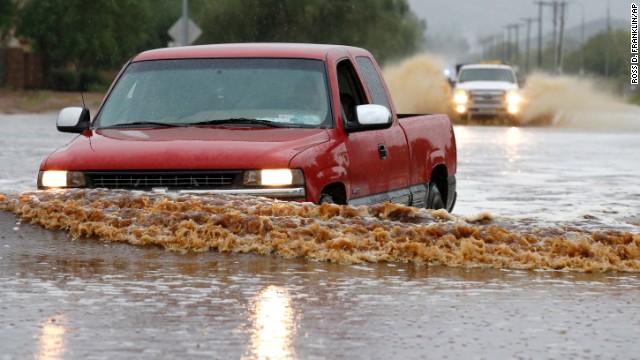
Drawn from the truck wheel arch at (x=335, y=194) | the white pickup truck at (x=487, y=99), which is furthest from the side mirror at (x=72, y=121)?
the white pickup truck at (x=487, y=99)

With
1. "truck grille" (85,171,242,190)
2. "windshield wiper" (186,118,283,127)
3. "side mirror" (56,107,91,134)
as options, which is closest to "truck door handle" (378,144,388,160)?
"windshield wiper" (186,118,283,127)

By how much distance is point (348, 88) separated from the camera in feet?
41.3

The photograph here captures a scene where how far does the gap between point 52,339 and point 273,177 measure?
347 cm

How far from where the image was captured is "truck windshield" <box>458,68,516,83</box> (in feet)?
155

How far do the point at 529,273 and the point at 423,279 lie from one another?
0.77m

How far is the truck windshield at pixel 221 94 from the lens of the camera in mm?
11688

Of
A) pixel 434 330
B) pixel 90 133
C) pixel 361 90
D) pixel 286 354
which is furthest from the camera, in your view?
pixel 361 90

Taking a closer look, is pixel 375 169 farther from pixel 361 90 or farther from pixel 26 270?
pixel 26 270

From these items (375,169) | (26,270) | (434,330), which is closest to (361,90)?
(375,169)

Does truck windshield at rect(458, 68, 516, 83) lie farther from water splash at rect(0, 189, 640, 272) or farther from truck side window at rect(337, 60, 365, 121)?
water splash at rect(0, 189, 640, 272)

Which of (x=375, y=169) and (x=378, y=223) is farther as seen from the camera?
(x=375, y=169)

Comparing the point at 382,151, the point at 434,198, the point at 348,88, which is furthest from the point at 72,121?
the point at 434,198

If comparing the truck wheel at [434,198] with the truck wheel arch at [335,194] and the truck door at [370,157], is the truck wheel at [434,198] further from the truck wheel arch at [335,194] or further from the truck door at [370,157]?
the truck wheel arch at [335,194]

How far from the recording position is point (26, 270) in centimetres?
978
